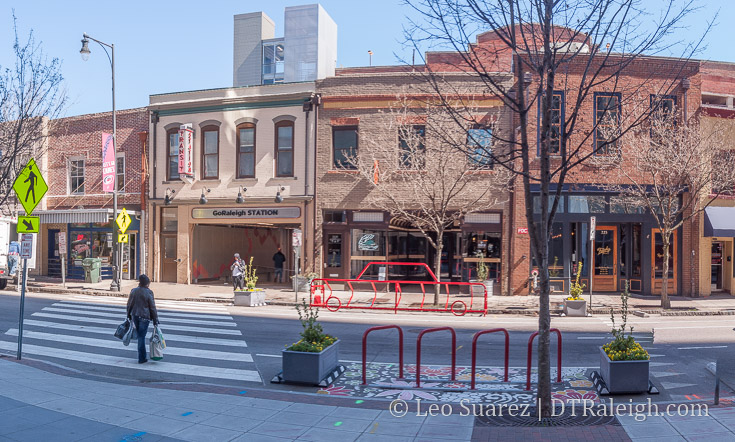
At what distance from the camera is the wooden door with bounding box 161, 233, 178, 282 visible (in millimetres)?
26531

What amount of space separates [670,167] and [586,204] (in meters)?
4.26

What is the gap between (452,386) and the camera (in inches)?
347

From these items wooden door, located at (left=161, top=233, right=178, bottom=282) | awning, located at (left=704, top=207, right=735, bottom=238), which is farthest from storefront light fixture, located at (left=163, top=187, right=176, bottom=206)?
awning, located at (left=704, top=207, right=735, bottom=238)

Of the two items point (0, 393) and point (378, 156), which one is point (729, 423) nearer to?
point (0, 393)

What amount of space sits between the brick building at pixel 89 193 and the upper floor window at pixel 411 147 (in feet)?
41.8

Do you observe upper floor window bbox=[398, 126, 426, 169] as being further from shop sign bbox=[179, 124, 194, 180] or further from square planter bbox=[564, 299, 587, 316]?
shop sign bbox=[179, 124, 194, 180]

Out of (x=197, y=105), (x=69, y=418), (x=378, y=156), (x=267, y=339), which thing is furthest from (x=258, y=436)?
(x=197, y=105)

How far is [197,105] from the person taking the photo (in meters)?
25.6

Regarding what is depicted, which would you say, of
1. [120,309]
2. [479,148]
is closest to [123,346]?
[120,309]

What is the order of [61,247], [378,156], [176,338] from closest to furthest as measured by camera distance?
[176,338]
[378,156]
[61,247]

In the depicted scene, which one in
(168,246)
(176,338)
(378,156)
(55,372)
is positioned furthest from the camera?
(168,246)

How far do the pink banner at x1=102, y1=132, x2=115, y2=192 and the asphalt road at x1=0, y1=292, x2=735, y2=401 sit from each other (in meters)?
7.40

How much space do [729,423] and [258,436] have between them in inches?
214

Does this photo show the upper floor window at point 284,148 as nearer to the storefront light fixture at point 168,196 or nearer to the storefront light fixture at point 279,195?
the storefront light fixture at point 279,195
